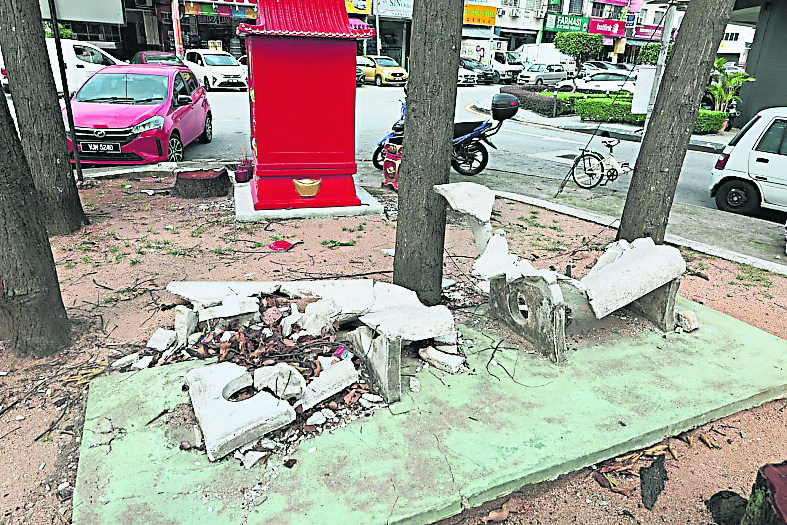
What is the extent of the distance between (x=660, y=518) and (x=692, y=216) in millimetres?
6148

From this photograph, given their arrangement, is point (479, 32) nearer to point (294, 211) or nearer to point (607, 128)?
point (607, 128)

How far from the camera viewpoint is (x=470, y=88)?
2867cm

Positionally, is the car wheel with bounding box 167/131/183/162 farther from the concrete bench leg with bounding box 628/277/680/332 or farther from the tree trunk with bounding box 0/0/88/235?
the concrete bench leg with bounding box 628/277/680/332

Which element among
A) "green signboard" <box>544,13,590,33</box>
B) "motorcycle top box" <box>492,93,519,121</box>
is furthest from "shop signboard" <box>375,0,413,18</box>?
"motorcycle top box" <box>492,93,519,121</box>

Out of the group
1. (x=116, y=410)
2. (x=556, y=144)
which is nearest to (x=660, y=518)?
(x=116, y=410)

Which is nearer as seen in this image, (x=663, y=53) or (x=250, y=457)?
(x=250, y=457)

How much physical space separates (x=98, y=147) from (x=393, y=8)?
1260 inches

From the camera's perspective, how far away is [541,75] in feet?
97.6

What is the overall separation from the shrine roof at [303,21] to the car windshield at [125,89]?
397cm

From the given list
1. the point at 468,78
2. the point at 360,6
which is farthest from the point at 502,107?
the point at 360,6

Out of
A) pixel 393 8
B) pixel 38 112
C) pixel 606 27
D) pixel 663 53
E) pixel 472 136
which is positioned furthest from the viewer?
pixel 606 27

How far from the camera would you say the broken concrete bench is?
11.9ft

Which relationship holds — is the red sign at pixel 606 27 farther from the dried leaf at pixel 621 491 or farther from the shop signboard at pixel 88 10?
the dried leaf at pixel 621 491

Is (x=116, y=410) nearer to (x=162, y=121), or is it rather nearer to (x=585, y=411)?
(x=585, y=411)
